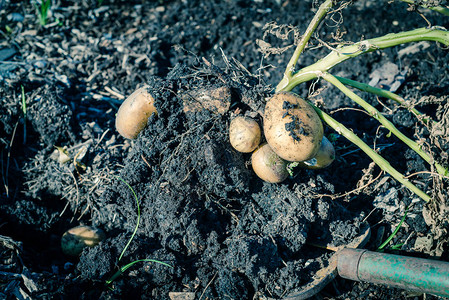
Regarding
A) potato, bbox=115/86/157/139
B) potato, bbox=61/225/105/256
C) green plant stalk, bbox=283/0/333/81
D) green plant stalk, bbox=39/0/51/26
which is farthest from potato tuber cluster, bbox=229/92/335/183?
green plant stalk, bbox=39/0/51/26

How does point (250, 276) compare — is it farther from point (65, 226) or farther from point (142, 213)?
point (65, 226)

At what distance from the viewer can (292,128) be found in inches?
90.1

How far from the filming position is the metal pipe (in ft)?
6.54

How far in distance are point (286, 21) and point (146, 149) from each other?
104 inches

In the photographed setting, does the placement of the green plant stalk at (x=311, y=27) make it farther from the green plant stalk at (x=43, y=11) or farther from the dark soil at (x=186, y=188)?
the green plant stalk at (x=43, y=11)

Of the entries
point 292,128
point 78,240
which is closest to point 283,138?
point 292,128

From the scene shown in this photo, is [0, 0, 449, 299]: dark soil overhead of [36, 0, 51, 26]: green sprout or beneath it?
beneath

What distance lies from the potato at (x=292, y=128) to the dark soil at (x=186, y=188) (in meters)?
0.26

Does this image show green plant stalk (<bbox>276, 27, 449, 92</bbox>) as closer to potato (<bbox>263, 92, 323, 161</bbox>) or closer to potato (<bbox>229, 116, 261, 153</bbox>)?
potato (<bbox>263, 92, 323, 161</bbox>)

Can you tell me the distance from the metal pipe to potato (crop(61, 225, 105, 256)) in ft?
5.90

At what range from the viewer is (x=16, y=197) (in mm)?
3088

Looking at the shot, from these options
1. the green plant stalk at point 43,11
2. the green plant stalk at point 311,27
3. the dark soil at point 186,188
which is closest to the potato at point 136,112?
the dark soil at point 186,188

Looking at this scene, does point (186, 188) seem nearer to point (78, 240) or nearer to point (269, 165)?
point (269, 165)

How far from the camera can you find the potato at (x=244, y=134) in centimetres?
249
